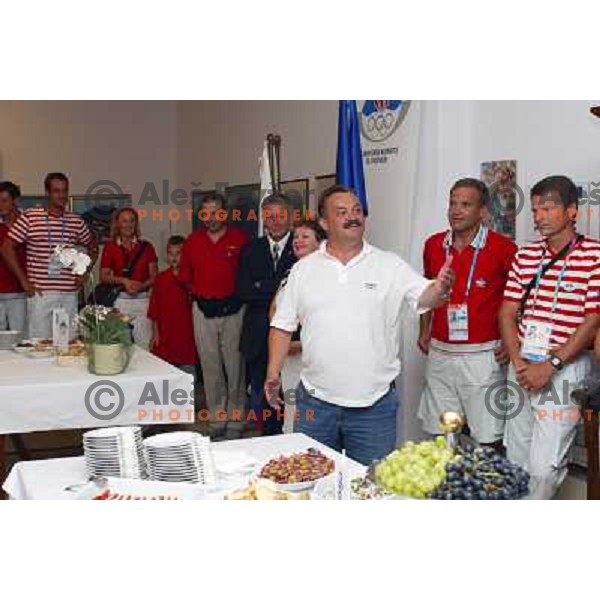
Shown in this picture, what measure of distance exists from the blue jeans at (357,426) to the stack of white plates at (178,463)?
1.07m

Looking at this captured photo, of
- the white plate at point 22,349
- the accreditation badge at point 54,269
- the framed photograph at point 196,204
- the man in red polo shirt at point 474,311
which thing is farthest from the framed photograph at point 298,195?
the man in red polo shirt at point 474,311

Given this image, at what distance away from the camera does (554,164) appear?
13.2 feet

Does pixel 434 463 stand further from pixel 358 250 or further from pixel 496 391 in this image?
pixel 496 391

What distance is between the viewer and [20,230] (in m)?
5.73

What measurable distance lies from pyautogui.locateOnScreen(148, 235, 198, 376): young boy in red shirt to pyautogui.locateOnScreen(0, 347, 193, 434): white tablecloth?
2296mm

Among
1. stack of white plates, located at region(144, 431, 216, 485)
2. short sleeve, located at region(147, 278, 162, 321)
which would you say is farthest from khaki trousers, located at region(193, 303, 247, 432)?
stack of white plates, located at region(144, 431, 216, 485)

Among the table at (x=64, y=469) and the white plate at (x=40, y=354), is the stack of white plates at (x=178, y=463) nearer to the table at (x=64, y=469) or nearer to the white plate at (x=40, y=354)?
the table at (x=64, y=469)

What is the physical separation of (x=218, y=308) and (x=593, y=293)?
2.88m

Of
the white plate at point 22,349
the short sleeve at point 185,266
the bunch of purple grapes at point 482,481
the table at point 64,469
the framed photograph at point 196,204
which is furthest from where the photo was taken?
the framed photograph at point 196,204

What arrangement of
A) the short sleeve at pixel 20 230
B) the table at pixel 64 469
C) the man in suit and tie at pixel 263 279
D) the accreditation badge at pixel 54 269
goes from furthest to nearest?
the short sleeve at pixel 20 230 → the accreditation badge at pixel 54 269 → the man in suit and tie at pixel 263 279 → the table at pixel 64 469

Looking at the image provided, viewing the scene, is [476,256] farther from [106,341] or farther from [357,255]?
[106,341]

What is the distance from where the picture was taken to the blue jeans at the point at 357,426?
11.1 ft

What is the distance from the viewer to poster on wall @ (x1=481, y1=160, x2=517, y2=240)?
4.27m

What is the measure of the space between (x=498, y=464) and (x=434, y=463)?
0.49 ft
